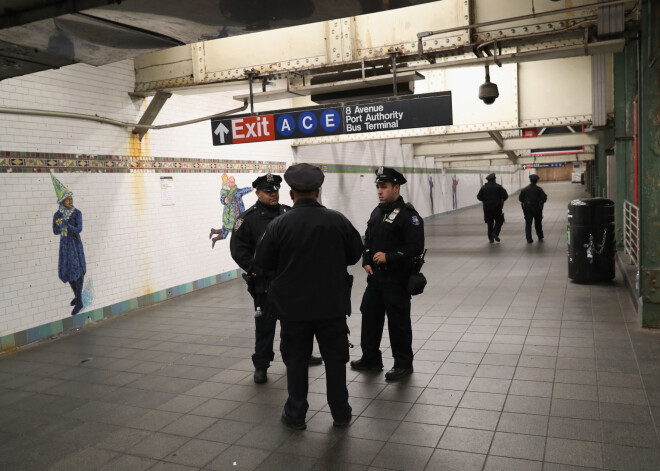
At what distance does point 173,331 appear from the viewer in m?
6.77

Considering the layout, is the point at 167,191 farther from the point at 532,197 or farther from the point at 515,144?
the point at 515,144

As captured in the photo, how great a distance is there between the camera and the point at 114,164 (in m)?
7.71

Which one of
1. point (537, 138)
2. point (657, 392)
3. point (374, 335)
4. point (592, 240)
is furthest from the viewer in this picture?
point (537, 138)

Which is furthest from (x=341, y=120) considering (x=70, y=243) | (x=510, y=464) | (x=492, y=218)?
(x=492, y=218)

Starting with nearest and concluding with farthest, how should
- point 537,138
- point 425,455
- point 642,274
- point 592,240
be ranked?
point 425,455
point 642,274
point 592,240
point 537,138

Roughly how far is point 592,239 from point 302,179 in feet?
19.5

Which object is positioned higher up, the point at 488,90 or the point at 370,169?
the point at 488,90

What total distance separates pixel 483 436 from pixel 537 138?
45.9ft

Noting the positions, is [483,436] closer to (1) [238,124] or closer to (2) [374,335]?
(2) [374,335]

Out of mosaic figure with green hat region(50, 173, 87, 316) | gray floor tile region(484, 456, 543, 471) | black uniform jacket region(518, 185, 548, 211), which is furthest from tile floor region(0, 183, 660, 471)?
black uniform jacket region(518, 185, 548, 211)

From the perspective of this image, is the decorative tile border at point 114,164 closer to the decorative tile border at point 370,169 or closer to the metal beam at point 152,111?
the metal beam at point 152,111

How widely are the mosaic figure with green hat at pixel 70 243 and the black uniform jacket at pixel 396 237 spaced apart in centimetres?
429

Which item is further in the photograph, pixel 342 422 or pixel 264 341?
pixel 264 341

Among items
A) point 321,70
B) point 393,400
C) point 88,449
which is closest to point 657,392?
point 393,400
